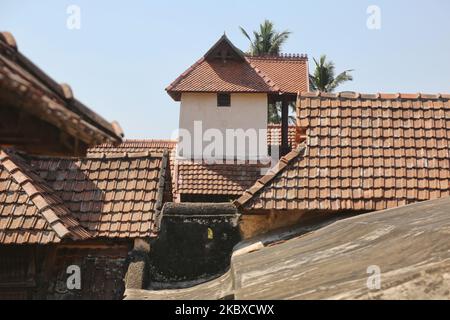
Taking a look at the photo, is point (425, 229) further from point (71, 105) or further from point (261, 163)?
point (261, 163)

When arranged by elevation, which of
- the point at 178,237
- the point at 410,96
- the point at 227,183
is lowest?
the point at 178,237

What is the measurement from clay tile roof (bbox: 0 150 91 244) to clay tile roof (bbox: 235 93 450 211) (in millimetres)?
2819

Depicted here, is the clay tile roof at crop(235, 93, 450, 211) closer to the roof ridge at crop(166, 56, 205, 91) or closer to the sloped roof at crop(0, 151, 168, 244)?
the sloped roof at crop(0, 151, 168, 244)

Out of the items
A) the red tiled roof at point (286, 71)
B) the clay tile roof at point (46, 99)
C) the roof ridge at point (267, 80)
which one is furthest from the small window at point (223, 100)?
the clay tile roof at point (46, 99)

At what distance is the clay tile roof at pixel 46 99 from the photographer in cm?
300

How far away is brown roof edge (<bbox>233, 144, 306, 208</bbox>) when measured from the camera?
6.83m

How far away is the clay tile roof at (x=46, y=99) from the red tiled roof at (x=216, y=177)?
44.0 feet

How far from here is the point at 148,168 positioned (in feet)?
28.9

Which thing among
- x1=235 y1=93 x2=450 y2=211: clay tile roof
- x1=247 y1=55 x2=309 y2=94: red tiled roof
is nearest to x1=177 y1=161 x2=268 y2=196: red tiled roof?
x1=247 y1=55 x2=309 y2=94: red tiled roof

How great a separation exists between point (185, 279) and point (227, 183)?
928 cm

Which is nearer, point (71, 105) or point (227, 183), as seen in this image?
point (71, 105)

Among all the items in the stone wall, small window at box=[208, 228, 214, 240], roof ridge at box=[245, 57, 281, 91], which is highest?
roof ridge at box=[245, 57, 281, 91]
